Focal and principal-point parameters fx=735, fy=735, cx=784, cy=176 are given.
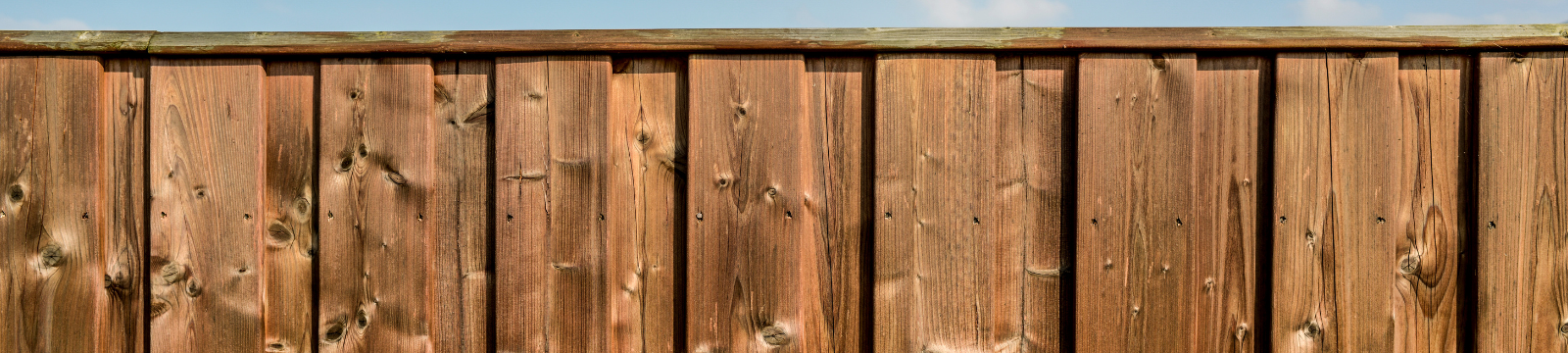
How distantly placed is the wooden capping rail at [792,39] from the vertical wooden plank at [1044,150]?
6cm

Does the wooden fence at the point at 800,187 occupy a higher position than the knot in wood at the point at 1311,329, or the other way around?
the wooden fence at the point at 800,187

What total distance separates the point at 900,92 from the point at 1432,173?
1.21 m

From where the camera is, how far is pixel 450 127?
1.69m

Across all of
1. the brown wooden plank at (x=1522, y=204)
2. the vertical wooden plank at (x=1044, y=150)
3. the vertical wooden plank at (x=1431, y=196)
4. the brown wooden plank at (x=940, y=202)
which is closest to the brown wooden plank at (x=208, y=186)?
the brown wooden plank at (x=940, y=202)

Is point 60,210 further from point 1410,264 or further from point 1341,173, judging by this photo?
point 1410,264

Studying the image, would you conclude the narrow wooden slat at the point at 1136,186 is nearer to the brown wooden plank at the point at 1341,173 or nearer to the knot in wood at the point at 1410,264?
the brown wooden plank at the point at 1341,173

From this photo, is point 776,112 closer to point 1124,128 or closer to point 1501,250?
point 1124,128

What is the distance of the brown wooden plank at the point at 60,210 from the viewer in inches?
67.2

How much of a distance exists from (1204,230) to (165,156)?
240cm

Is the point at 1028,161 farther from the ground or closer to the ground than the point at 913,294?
farther from the ground

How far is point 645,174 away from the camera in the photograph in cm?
169

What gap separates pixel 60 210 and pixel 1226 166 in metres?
2.70

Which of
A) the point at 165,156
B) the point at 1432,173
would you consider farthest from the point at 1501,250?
the point at 165,156

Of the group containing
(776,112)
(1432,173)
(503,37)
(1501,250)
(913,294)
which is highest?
(503,37)
